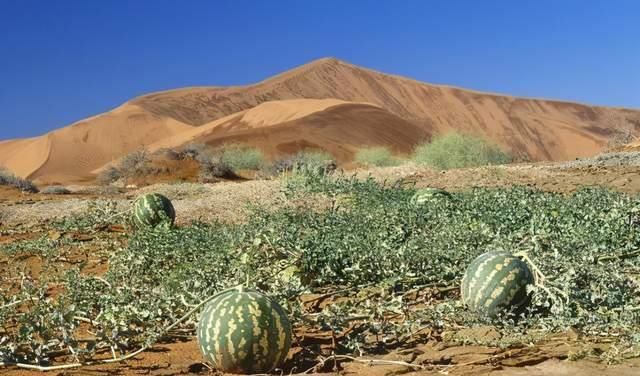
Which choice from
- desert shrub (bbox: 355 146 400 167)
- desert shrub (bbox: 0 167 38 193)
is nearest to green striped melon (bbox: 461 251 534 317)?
desert shrub (bbox: 0 167 38 193)

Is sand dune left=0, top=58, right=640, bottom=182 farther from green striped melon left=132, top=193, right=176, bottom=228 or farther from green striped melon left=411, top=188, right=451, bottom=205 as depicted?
green striped melon left=411, top=188, right=451, bottom=205

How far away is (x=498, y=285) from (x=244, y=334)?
1.72 m

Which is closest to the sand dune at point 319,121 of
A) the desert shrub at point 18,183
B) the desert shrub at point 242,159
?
the desert shrub at point 242,159

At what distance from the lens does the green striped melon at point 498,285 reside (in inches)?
191

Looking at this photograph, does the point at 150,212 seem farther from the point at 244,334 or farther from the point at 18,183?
the point at 18,183

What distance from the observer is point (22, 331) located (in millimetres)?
4398

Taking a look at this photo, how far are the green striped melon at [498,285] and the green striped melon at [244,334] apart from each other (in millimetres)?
1370

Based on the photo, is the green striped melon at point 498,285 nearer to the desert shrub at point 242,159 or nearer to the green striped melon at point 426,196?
the green striped melon at point 426,196

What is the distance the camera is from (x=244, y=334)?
409 centimetres

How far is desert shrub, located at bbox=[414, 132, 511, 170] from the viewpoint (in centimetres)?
2464

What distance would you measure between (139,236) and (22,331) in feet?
12.8

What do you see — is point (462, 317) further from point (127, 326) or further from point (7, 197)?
point (7, 197)

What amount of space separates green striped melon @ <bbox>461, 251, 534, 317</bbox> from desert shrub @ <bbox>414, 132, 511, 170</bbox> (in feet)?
63.9

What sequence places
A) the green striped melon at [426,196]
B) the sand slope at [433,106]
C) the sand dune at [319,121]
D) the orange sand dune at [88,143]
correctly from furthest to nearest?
1. the sand slope at [433,106]
2. the orange sand dune at [88,143]
3. the sand dune at [319,121]
4. the green striped melon at [426,196]
